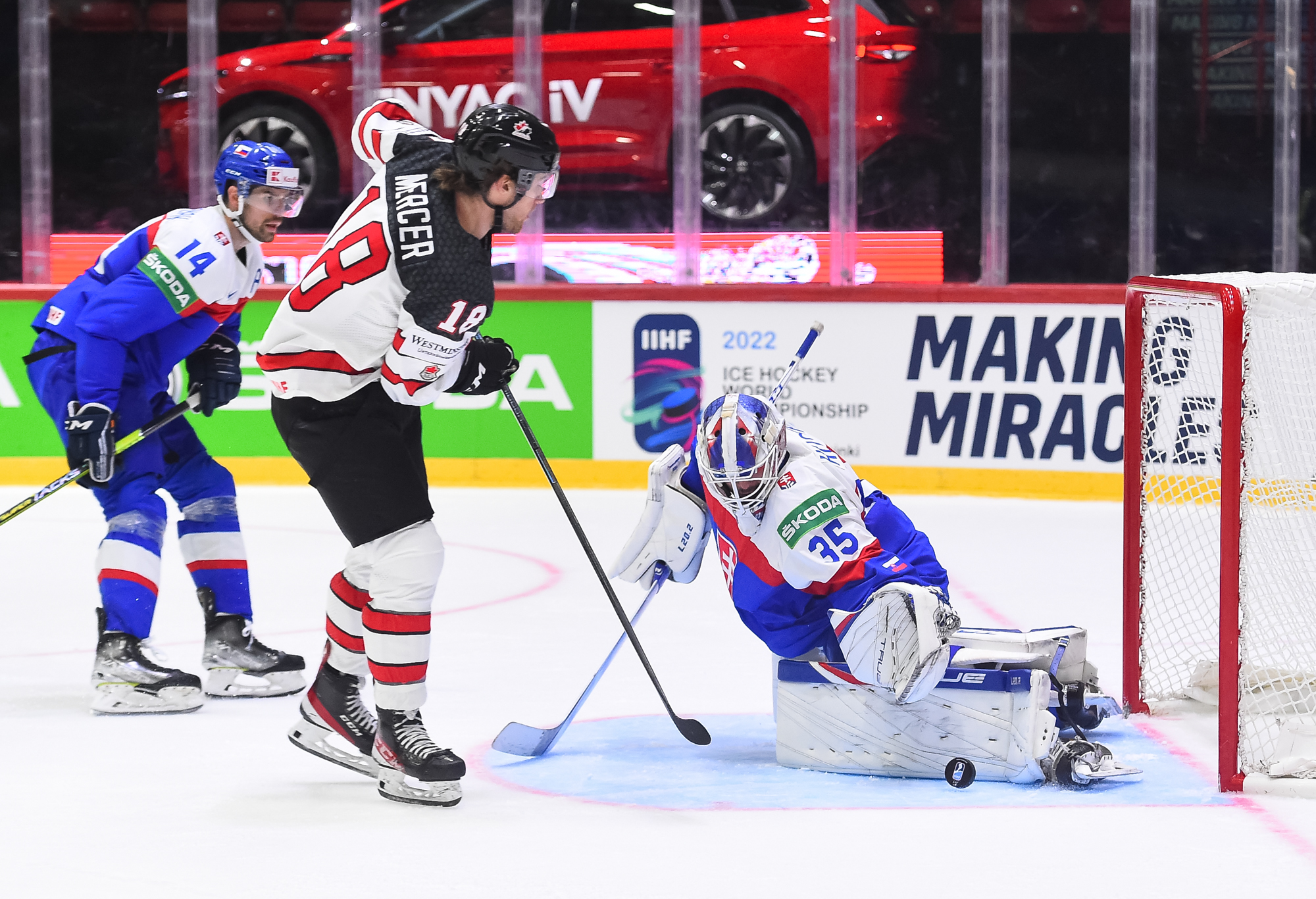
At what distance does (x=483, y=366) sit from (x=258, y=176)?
3.22ft

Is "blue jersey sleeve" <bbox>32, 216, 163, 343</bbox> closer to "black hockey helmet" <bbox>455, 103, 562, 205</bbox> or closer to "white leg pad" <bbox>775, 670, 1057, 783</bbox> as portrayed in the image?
"black hockey helmet" <bbox>455, 103, 562, 205</bbox>

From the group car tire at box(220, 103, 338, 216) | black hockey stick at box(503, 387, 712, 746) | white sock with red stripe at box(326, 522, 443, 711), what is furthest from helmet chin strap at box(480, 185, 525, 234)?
car tire at box(220, 103, 338, 216)

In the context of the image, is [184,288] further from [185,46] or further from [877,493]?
[185,46]

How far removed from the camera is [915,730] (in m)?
2.92

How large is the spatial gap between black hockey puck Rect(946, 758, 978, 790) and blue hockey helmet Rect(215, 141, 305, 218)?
6.24 ft

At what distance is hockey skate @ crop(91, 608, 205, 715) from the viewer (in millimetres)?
3502

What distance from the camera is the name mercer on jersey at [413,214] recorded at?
105 inches

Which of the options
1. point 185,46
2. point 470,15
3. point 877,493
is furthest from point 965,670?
point 185,46

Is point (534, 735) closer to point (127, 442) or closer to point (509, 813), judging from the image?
point (509, 813)

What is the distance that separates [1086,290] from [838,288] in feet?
3.30

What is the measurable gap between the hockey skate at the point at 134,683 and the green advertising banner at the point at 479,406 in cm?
333

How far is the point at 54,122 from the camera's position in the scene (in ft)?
25.3

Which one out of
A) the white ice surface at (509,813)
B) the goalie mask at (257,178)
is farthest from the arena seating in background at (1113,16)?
the goalie mask at (257,178)

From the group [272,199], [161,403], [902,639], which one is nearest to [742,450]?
[902,639]
